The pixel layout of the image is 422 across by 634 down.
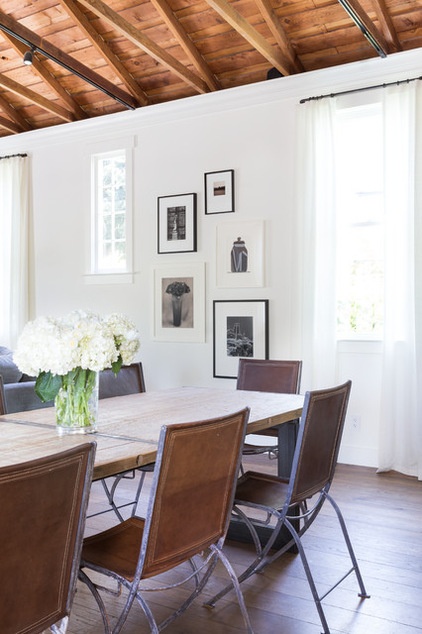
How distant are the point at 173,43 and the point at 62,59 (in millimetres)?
1005

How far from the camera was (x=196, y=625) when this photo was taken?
2406mm

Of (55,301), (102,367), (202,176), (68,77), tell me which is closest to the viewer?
(102,367)

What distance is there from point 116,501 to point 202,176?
10.3ft

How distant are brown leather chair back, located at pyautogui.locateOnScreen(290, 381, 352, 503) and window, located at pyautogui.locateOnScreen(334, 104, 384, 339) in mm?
2570

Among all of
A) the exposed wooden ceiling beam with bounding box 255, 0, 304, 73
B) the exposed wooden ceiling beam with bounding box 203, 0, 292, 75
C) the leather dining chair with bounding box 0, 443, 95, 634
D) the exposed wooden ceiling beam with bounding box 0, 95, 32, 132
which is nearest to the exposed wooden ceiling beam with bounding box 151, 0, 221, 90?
the exposed wooden ceiling beam with bounding box 203, 0, 292, 75

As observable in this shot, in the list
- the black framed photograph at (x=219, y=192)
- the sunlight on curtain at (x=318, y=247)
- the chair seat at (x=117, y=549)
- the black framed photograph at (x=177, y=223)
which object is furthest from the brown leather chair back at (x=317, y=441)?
the black framed photograph at (x=177, y=223)

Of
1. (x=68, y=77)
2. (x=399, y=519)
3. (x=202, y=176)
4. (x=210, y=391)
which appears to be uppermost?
(x=68, y=77)

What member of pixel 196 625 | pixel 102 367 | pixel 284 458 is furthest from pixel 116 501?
pixel 102 367

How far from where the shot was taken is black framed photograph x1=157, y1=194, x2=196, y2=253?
5.79 meters

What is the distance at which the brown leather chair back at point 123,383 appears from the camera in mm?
3713

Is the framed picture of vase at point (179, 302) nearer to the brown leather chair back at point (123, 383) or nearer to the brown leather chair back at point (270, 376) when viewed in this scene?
the brown leather chair back at point (270, 376)

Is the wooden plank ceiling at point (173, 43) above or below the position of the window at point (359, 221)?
above

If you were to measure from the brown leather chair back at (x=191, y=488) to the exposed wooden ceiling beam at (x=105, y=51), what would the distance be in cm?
456

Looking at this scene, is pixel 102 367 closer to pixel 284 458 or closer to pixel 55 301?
pixel 284 458
